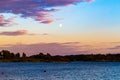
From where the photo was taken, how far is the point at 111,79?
276ft

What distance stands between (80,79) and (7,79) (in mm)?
18264

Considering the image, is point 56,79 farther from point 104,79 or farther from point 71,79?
point 104,79

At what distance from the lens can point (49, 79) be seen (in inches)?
3467

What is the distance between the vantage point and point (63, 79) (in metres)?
85.9

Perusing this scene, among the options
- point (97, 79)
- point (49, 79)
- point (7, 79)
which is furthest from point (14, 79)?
point (97, 79)

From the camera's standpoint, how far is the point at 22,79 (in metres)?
87.2

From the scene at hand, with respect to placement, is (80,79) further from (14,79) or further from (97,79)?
(14,79)

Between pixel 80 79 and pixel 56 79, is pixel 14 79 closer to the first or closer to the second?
pixel 56 79

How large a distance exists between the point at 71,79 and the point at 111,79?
993cm

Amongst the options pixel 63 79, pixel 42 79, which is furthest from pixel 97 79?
pixel 42 79

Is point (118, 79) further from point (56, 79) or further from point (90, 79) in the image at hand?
point (56, 79)

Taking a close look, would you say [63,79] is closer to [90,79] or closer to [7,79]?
[90,79]

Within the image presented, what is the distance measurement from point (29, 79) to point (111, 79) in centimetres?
2040

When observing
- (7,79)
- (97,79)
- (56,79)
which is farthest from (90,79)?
(7,79)
